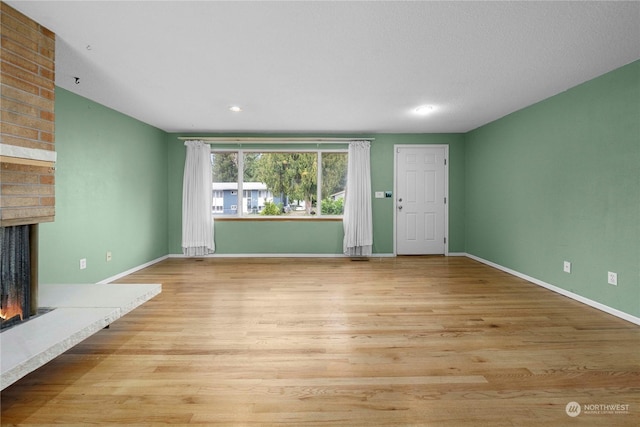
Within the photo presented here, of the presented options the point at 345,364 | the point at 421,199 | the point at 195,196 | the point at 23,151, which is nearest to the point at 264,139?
the point at 195,196

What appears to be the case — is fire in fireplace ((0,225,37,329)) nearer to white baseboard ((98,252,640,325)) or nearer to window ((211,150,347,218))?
white baseboard ((98,252,640,325))

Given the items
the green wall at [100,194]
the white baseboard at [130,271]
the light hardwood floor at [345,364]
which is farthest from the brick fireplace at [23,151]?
the white baseboard at [130,271]

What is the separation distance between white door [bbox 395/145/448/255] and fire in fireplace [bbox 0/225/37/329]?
5.15 meters

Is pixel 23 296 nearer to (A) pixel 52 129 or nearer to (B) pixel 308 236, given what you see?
(A) pixel 52 129

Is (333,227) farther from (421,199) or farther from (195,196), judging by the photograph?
(195,196)

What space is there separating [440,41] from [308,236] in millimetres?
4092

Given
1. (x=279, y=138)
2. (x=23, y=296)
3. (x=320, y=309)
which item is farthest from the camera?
(x=279, y=138)

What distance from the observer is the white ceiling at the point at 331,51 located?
202 centimetres

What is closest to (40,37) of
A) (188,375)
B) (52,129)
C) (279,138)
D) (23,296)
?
(52,129)

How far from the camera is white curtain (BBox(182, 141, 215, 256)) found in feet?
18.5

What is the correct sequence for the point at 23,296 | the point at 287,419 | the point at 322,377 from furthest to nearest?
1. the point at 23,296
2. the point at 322,377
3. the point at 287,419

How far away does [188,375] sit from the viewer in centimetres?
195

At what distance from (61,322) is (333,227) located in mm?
4358

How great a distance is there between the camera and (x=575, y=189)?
3426mm
